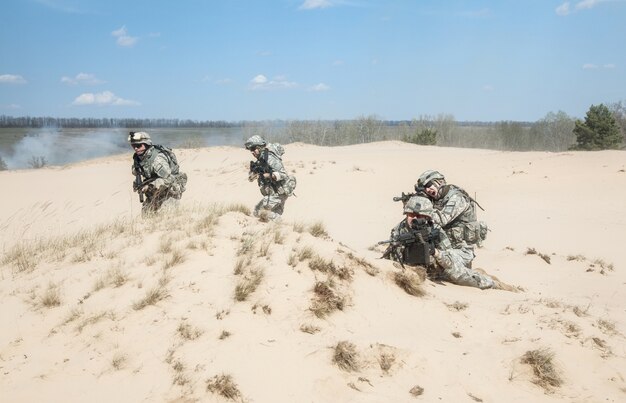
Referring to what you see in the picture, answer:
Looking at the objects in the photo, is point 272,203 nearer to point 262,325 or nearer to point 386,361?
point 262,325

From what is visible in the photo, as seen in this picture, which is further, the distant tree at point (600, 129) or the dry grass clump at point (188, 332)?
the distant tree at point (600, 129)

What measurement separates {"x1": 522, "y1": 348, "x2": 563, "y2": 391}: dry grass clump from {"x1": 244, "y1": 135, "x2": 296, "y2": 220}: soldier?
4419mm

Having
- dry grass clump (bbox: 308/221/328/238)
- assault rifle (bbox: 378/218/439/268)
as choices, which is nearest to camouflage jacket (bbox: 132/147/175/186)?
dry grass clump (bbox: 308/221/328/238)

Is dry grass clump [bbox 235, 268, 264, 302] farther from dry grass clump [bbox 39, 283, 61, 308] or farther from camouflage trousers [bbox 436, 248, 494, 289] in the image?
camouflage trousers [bbox 436, 248, 494, 289]

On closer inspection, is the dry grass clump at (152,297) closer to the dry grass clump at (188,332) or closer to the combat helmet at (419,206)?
the dry grass clump at (188,332)

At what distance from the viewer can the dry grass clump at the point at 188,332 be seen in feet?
11.6

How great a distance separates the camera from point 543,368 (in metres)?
3.53

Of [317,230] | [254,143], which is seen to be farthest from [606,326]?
[254,143]

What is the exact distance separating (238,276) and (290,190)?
3.32 meters

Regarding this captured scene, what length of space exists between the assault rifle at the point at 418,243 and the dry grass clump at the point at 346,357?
195 cm

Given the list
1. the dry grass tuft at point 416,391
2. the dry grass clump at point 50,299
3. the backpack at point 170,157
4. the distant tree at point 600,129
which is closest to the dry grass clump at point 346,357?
the dry grass tuft at point 416,391

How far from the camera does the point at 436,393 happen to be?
328 cm

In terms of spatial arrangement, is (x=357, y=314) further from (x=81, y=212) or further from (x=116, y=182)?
(x=116, y=182)

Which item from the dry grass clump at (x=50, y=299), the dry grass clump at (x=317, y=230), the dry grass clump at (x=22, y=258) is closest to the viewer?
the dry grass clump at (x=50, y=299)
